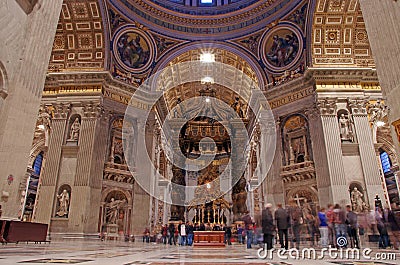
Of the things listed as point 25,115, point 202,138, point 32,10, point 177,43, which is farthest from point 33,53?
point 202,138

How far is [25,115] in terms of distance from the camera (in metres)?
5.91

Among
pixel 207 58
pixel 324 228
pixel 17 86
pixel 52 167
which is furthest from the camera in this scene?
pixel 207 58

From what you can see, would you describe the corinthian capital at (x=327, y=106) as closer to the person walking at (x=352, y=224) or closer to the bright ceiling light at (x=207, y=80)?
the person walking at (x=352, y=224)

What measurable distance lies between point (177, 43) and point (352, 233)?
13.5m

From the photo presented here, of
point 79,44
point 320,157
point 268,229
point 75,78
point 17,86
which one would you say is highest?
point 79,44

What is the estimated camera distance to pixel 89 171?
12.7m

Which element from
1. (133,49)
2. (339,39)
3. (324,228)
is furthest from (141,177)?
(339,39)

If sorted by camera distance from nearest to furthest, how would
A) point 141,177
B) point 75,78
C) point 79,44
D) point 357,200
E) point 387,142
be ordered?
1. point 357,200
2. point 75,78
3. point 387,142
4. point 141,177
5. point 79,44

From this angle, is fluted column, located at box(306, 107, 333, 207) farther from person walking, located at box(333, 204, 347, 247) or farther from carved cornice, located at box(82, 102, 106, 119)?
carved cornice, located at box(82, 102, 106, 119)

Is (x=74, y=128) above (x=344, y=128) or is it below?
above

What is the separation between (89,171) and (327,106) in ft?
35.4

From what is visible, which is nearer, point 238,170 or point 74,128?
point 74,128

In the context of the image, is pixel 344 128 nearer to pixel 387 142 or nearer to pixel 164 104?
pixel 387 142

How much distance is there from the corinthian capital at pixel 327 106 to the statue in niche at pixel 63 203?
456 inches
